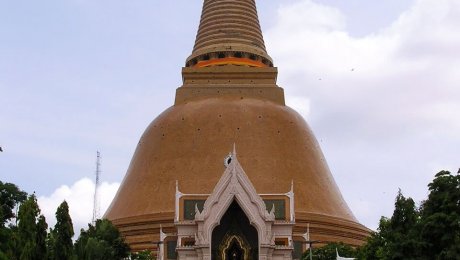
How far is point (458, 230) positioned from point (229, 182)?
46.4 ft

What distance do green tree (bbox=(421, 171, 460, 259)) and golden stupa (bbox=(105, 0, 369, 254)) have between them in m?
15.3

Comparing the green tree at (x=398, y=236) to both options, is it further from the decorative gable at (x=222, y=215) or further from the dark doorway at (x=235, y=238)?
the dark doorway at (x=235, y=238)

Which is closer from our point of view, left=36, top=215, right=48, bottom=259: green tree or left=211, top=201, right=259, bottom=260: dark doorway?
left=36, top=215, right=48, bottom=259: green tree

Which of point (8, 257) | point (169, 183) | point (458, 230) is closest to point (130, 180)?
point (169, 183)

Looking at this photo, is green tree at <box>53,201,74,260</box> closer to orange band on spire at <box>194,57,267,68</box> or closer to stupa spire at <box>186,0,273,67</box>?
orange band on spire at <box>194,57,267,68</box>

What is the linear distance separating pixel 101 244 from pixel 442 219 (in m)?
13.1

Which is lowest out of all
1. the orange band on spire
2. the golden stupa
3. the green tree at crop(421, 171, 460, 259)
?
the green tree at crop(421, 171, 460, 259)

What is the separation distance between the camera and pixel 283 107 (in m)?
44.7

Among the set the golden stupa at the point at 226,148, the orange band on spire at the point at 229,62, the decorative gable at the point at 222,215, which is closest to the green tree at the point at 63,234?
the decorative gable at the point at 222,215

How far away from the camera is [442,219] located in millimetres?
22047

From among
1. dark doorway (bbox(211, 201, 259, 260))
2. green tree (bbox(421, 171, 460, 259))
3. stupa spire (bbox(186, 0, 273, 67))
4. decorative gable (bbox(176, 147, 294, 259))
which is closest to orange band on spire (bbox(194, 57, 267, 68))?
stupa spire (bbox(186, 0, 273, 67))

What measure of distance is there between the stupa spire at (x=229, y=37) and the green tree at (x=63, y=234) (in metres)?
19.9

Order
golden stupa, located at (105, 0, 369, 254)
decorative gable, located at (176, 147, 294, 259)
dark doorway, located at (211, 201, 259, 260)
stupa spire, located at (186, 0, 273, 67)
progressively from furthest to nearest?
stupa spire, located at (186, 0, 273, 67) < golden stupa, located at (105, 0, 369, 254) < dark doorway, located at (211, 201, 259, 260) < decorative gable, located at (176, 147, 294, 259)

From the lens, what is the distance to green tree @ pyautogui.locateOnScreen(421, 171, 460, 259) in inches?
859
